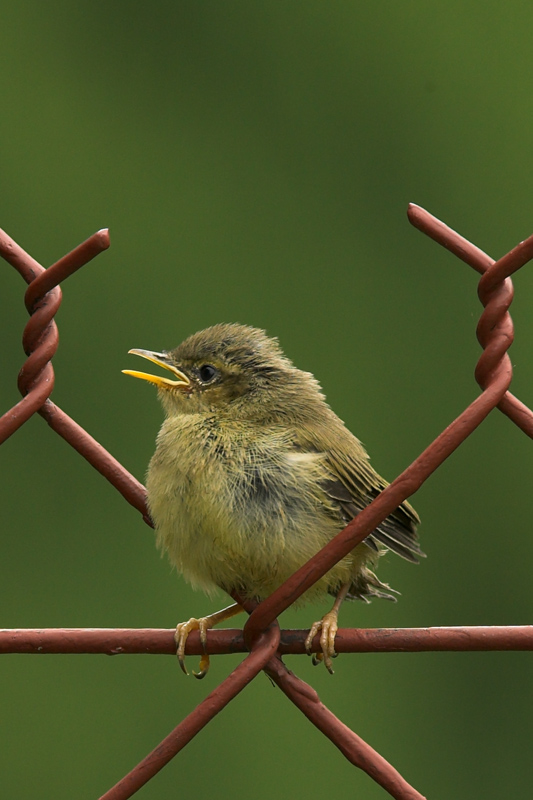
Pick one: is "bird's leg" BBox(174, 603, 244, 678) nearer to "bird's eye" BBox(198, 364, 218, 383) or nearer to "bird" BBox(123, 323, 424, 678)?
"bird" BBox(123, 323, 424, 678)

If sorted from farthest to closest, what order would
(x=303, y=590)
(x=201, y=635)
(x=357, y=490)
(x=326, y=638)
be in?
1. (x=357, y=490)
2. (x=326, y=638)
3. (x=201, y=635)
4. (x=303, y=590)

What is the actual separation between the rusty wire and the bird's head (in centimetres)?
47

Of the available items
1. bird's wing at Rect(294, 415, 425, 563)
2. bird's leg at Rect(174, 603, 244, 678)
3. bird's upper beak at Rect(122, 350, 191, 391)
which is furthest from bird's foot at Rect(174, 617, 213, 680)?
bird's upper beak at Rect(122, 350, 191, 391)

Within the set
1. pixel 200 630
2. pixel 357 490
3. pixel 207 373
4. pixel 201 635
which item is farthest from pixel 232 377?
pixel 201 635

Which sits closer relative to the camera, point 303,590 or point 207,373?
point 303,590

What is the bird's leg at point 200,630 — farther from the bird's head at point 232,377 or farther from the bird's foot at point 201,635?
the bird's head at point 232,377

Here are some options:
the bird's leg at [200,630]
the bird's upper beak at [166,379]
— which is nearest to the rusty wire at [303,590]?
the bird's leg at [200,630]

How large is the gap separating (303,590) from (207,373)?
33.3 inches

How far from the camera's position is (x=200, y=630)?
1.39 meters

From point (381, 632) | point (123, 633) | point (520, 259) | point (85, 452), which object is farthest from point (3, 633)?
point (520, 259)

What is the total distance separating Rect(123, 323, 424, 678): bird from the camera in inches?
62.2

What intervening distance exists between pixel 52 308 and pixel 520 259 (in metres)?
0.51

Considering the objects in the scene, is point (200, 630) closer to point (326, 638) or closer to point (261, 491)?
point (326, 638)

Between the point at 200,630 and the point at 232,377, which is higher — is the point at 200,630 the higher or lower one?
the lower one
